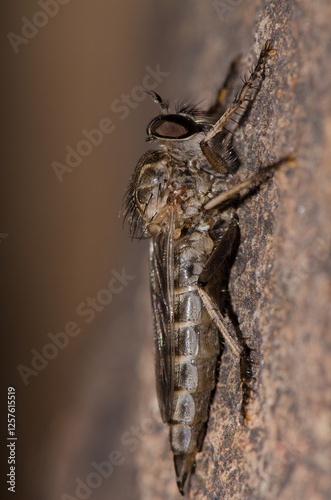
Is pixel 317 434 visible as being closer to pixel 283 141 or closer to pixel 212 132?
pixel 283 141

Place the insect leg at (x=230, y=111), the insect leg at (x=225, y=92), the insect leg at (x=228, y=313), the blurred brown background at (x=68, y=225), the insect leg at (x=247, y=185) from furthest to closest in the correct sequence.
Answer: the blurred brown background at (x=68, y=225) → the insect leg at (x=225, y=92) → the insect leg at (x=230, y=111) → the insect leg at (x=228, y=313) → the insect leg at (x=247, y=185)

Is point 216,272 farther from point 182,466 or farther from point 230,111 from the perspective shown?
point 182,466

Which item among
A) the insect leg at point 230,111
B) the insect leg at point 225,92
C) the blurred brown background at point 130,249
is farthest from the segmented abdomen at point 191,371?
the insect leg at point 225,92

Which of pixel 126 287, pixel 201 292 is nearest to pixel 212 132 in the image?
pixel 201 292

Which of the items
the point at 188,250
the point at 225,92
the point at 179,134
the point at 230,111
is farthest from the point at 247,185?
the point at 225,92

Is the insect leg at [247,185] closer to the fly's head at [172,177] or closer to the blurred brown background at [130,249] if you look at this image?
the blurred brown background at [130,249]
